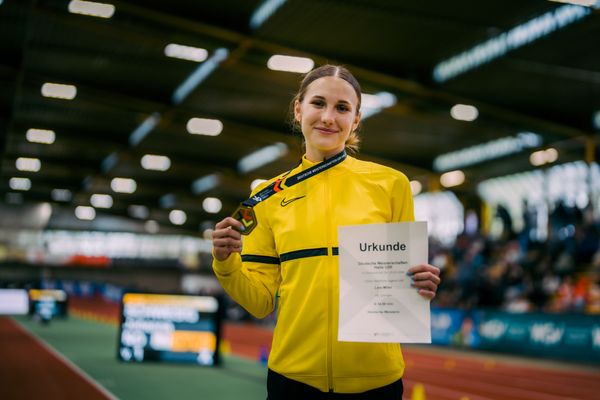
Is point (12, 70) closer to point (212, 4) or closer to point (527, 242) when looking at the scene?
point (212, 4)

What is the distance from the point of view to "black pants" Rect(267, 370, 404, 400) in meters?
2.43

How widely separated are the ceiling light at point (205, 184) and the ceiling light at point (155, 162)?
135 inches

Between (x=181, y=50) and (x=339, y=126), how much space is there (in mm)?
20232

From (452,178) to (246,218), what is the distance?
36.3 meters

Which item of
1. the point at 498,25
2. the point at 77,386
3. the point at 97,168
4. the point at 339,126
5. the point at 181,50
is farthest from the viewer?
the point at 97,168

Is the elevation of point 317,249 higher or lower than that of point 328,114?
lower

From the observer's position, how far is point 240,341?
78.2 feet

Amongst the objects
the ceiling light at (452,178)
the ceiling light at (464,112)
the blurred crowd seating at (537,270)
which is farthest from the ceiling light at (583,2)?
the ceiling light at (452,178)

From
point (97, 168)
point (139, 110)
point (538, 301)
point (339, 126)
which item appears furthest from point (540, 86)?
point (97, 168)

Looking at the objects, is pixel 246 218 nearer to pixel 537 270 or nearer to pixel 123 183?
pixel 537 270

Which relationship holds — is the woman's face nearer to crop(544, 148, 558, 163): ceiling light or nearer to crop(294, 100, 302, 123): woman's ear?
crop(294, 100, 302, 123): woman's ear

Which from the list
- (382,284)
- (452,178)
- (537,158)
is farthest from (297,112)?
(452,178)

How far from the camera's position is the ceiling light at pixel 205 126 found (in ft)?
100

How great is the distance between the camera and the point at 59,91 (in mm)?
27141
